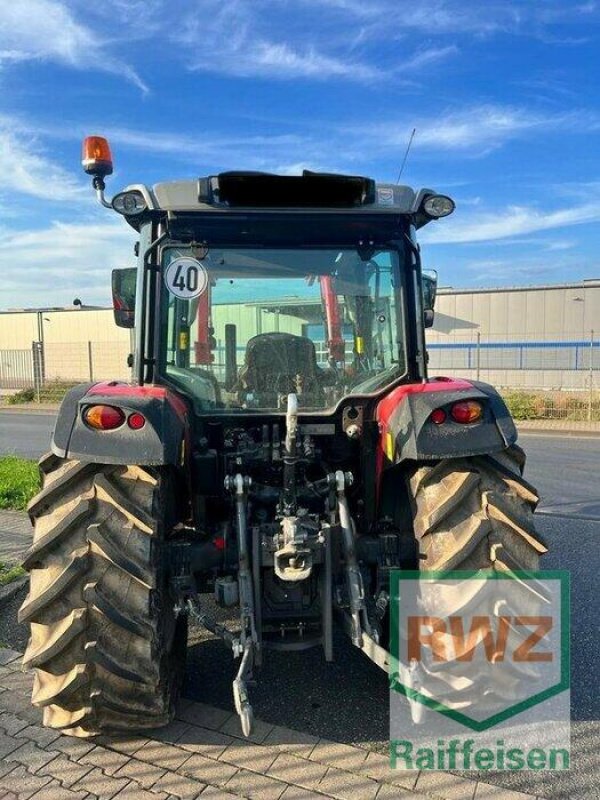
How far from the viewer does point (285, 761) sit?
106 inches

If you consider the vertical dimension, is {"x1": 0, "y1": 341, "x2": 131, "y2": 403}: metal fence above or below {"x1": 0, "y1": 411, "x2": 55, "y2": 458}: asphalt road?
above

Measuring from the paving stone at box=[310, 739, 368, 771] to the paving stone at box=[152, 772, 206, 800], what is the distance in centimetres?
49

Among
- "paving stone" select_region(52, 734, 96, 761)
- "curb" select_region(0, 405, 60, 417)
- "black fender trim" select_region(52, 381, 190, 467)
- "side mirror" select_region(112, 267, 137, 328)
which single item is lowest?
"paving stone" select_region(52, 734, 96, 761)

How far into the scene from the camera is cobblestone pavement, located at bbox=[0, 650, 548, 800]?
→ 8.16ft

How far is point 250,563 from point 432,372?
70.8 feet

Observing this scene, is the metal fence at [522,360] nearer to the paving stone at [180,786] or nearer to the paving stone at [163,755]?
the paving stone at [163,755]

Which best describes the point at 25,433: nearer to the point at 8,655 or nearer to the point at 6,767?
the point at 8,655

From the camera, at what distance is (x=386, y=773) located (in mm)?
2598

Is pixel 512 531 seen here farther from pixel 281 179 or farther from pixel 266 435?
pixel 281 179

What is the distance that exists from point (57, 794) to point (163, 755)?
0.43m

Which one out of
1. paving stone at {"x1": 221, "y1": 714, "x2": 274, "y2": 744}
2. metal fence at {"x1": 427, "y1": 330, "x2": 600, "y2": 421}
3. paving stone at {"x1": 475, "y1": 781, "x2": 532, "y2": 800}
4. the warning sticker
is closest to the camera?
paving stone at {"x1": 475, "y1": 781, "x2": 532, "y2": 800}

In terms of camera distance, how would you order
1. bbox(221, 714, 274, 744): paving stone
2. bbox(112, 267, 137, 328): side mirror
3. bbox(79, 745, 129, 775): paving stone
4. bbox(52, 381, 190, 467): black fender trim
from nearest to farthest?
1. bbox(79, 745, 129, 775): paving stone
2. bbox(52, 381, 190, 467): black fender trim
3. bbox(221, 714, 274, 744): paving stone
4. bbox(112, 267, 137, 328): side mirror

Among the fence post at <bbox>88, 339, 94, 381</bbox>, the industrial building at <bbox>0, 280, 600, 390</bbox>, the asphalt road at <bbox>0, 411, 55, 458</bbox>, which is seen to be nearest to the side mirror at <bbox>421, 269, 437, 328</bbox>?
the asphalt road at <bbox>0, 411, 55, 458</bbox>

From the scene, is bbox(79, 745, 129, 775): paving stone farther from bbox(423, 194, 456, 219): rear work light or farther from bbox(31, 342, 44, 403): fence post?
bbox(31, 342, 44, 403): fence post
